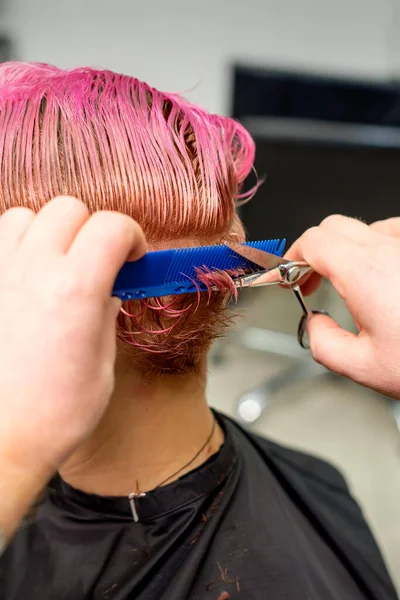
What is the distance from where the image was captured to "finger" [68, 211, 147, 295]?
1.44 ft

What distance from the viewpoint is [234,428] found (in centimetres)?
117

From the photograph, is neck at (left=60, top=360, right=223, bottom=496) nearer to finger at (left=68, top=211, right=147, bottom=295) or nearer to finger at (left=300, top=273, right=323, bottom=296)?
finger at (left=300, top=273, right=323, bottom=296)

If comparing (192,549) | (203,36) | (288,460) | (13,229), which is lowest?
(288,460)

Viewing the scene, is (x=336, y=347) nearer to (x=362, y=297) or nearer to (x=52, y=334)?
(x=362, y=297)

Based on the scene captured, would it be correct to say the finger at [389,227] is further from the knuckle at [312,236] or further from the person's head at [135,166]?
the person's head at [135,166]

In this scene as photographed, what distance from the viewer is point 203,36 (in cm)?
273

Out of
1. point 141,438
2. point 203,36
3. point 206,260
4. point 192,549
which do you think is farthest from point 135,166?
point 203,36

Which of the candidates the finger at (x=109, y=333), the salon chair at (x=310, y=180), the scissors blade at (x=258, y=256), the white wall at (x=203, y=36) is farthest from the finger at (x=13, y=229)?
the white wall at (x=203, y=36)

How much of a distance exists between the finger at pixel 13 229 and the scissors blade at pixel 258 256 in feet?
1.03

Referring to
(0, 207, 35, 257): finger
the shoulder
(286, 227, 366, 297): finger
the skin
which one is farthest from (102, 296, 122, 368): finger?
the shoulder

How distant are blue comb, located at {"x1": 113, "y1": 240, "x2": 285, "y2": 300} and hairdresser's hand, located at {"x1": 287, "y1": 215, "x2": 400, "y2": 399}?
11 cm

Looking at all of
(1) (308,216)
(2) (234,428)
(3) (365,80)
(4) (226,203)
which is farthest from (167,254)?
(3) (365,80)

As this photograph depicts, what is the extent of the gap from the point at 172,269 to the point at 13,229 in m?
0.22

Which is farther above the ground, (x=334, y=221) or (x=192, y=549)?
(x=334, y=221)
